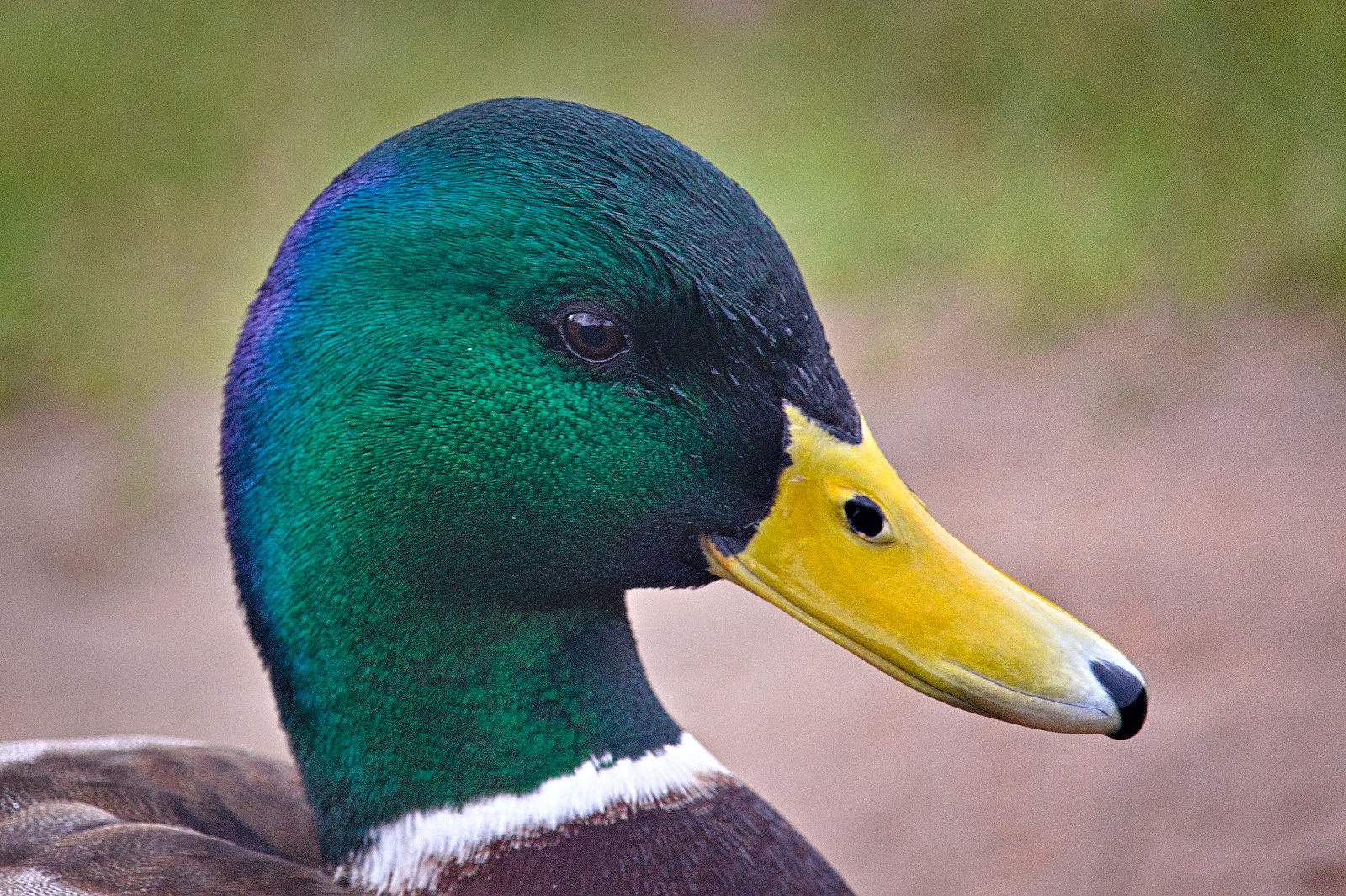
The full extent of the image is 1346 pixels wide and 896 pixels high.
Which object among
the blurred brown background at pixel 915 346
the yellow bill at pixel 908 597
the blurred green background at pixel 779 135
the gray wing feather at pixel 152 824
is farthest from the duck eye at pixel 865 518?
the blurred green background at pixel 779 135

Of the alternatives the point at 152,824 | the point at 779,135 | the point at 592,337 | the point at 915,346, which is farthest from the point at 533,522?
the point at 779,135

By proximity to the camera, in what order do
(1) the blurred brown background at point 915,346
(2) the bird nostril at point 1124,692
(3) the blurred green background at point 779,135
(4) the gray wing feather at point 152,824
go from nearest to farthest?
(2) the bird nostril at point 1124,692
(4) the gray wing feather at point 152,824
(1) the blurred brown background at point 915,346
(3) the blurred green background at point 779,135

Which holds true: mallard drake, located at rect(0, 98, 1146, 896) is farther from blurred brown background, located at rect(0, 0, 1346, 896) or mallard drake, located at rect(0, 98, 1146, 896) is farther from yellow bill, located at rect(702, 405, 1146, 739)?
blurred brown background, located at rect(0, 0, 1346, 896)

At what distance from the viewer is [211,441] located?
4680 mm

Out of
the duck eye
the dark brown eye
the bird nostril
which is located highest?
the dark brown eye

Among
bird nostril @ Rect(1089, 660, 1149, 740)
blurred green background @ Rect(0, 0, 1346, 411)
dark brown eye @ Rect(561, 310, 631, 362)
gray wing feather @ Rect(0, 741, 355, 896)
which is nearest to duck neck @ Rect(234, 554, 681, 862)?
gray wing feather @ Rect(0, 741, 355, 896)

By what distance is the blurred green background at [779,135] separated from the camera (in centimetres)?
502

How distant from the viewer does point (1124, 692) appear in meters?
1.43

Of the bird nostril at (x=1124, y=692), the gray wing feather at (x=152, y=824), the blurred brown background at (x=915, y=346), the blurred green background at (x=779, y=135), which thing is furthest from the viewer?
the blurred green background at (x=779, y=135)

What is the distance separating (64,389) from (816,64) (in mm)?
3464

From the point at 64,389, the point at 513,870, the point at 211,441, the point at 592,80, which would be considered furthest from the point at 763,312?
the point at 592,80

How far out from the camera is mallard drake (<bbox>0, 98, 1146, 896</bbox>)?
4.90ft

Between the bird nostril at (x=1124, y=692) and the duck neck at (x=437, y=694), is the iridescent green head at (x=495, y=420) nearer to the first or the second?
the duck neck at (x=437, y=694)

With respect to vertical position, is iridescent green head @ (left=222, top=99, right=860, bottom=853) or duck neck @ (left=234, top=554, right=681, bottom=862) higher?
iridescent green head @ (left=222, top=99, right=860, bottom=853)
